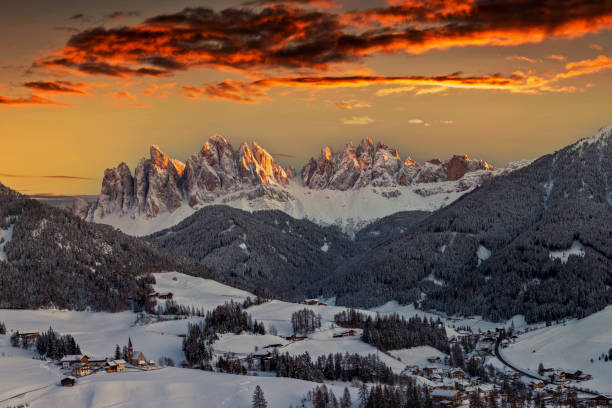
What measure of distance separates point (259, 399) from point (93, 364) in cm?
5038

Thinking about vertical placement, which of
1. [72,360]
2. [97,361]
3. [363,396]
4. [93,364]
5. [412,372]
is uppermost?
[72,360]

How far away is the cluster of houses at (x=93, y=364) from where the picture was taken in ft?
520

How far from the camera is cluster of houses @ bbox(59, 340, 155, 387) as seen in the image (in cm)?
15846

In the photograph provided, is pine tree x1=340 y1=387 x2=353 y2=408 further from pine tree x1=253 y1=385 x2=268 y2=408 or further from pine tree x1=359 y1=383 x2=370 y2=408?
pine tree x1=253 y1=385 x2=268 y2=408

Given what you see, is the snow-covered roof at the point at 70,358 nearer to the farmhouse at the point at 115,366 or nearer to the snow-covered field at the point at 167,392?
the farmhouse at the point at 115,366

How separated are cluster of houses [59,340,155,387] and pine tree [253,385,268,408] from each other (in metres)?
40.8

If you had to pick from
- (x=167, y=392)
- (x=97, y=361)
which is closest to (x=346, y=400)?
(x=167, y=392)

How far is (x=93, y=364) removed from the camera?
165000mm

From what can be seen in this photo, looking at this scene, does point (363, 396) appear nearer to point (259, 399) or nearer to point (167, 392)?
point (259, 399)

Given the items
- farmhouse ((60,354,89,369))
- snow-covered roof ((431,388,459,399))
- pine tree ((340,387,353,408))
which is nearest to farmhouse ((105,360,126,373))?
farmhouse ((60,354,89,369))

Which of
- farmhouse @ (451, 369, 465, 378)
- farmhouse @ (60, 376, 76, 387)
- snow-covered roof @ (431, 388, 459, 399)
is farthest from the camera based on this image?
farmhouse @ (451, 369, 465, 378)

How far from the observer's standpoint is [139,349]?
19525 cm

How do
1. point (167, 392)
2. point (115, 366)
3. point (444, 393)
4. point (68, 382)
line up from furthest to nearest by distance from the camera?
1. point (115, 366)
2. point (444, 393)
3. point (68, 382)
4. point (167, 392)

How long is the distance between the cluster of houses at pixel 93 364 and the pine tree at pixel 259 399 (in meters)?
40.8
